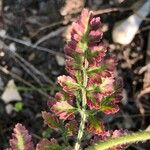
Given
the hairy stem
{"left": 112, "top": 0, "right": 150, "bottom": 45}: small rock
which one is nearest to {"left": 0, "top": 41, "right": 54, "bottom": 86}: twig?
{"left": 112, "top": 0, "right": 150, "bottom": 45}: small rock

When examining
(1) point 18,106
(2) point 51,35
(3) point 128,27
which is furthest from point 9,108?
(3) point 128,27

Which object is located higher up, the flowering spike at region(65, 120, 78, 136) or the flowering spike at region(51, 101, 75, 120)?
the flowering spike at region(51, 101, 75, 120)

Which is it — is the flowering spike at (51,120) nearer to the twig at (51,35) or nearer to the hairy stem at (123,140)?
the hairy stem at (123,140)

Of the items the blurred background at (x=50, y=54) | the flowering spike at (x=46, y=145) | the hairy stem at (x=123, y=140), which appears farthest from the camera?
the blurred background at (x=50, y=54)

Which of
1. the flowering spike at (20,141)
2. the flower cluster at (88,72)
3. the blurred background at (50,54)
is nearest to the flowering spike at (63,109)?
the flower cluster at (88,72)

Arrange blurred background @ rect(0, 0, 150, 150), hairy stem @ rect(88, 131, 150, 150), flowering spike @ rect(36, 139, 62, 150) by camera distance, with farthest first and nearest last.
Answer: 1. blurred background @ rect(0, 0, 150, 150)
2. flowering spike @ rect(36, 139, 62, 150)
3. hairy stem @ rect(88, 131, 150, 150)

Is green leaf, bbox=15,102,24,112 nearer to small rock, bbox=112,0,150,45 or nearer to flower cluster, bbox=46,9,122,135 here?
small rock, bbox=112,0,150,45

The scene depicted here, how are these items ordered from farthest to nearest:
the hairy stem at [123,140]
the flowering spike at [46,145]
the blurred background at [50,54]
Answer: the blurred background at [50,54] → the flowering spike at [46,145] → the hairy stem at [123,140]

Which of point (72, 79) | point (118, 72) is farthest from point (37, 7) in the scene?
point (72, 79)

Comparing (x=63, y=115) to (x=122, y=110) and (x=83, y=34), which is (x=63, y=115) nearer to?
(x=83, y=34)
